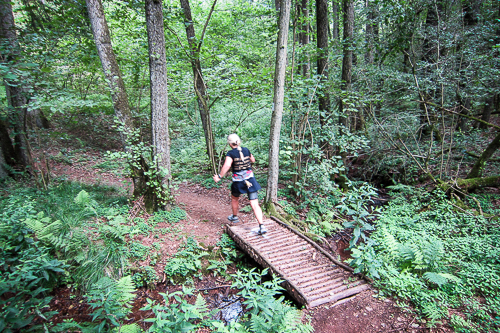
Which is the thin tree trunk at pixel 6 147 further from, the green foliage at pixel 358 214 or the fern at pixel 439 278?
the fern at pixel 439 278

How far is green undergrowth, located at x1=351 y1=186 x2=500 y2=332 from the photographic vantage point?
383cm

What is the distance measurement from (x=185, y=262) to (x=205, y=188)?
461 centimetres

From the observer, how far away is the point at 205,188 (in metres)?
9.71

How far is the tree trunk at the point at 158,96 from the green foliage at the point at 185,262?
154 centimetres

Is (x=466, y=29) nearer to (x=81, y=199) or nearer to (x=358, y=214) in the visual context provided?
(x=358, y=214)

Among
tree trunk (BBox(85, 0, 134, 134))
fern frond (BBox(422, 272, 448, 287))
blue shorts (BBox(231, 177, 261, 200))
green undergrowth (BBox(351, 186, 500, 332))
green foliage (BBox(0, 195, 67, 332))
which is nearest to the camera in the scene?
green foliage (BBox(0, 195, 67, 332))

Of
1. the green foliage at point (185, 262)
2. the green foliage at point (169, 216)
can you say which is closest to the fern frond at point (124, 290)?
the green foliage at point (185, 262)

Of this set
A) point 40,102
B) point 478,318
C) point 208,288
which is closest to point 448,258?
point 478,318

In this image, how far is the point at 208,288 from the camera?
5.14m

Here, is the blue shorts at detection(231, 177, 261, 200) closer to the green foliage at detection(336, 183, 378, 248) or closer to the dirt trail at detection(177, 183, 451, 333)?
the green foliage at detection(336, 183, 378, 248)

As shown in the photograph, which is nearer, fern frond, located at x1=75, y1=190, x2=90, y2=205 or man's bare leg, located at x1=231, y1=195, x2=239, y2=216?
fern frond, located at x1=75, y1=190, x2=90, y2=205

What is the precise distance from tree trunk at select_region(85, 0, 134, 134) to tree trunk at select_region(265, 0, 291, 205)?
148 inches

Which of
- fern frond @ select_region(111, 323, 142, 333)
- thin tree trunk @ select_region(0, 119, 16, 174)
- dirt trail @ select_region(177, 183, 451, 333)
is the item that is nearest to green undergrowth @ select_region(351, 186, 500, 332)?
dirt trail @ select_region(177, 183, 451, 333)

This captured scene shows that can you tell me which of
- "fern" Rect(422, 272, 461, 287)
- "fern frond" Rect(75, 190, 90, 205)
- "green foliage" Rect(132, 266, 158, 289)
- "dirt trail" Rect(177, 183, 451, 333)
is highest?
"fern frond" Rect(75, 190, 90, 205)
